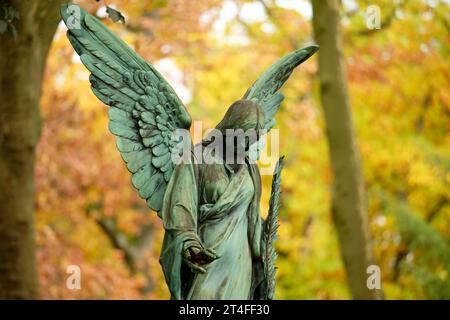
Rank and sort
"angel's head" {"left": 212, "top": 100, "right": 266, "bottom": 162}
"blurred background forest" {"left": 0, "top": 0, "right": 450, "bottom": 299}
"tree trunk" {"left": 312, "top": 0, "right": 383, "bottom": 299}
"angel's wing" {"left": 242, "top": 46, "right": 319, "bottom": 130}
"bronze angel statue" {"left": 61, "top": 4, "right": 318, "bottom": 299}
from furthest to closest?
"blurred background forest" {"left": 0, "top": 0, "right": 450, "bottom": 299}, "tree trunk" {"left": 312, "top": 0, "right": 383, "bottom": 299}, "angel's wing" {"left": 242, "top": 46, "right": 319, "bottom": 130}, "angel's head" {"left": 212, "top": 100, "right": 266, "bottom": 162}, "bronze angel statue" {"left": 61, "top": 4, "right": 318, "bottom": 299}

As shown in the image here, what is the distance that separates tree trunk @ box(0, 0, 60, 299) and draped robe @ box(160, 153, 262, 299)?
15.6 feet

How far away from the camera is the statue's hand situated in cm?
560

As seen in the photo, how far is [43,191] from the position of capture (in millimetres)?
16594

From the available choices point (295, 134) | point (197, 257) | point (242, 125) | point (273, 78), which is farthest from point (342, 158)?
point (295, 134)

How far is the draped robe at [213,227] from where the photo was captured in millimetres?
5652

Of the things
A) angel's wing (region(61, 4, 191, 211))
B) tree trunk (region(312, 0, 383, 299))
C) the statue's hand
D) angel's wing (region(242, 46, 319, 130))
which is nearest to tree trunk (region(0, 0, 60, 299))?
tree trunk (region(312, 0, 383, 299))

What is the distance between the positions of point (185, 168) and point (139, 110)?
52 centimetres

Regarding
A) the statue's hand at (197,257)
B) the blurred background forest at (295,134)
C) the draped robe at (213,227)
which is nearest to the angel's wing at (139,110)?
the draped robe at (213,227)

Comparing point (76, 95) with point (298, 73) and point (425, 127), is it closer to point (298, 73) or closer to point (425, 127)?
Answer: point (298, 73)

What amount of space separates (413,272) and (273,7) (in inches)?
239

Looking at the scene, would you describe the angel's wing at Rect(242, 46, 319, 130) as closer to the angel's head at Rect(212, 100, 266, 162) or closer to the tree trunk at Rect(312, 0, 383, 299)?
the angel's head at Rect(212, 100, 266, 162)

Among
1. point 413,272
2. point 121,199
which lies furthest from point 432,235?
point 121,199

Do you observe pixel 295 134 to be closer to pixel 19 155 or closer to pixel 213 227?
pixel 19 155

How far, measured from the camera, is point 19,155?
10414mm
